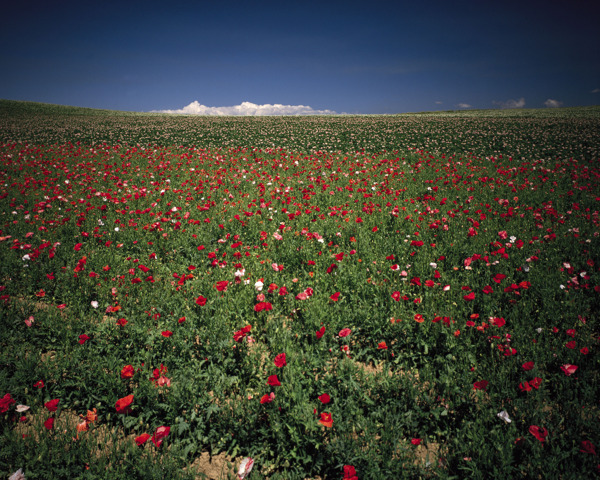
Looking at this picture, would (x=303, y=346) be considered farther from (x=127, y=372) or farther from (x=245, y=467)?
(x=127, y=372)

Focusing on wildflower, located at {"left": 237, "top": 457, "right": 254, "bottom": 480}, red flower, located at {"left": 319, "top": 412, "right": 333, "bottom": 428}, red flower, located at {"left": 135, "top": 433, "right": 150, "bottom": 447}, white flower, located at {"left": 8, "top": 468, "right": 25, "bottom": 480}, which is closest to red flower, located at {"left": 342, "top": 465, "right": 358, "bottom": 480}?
red flower, located at {"left": 319, "top": 412, "right": 333, "bottom": 428}

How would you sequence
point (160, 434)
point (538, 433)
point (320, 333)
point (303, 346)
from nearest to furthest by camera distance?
point (538, 433) < point (160, 434) < point (320, 333) < point (303, 346)

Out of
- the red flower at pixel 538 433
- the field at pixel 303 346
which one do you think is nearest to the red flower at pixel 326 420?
the field at pixel 303 346

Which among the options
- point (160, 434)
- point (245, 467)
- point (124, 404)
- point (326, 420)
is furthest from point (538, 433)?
point (124, 404)

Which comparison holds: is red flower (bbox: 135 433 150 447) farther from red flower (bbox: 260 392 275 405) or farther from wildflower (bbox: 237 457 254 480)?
red flower (bbox: 260 392 275 405)

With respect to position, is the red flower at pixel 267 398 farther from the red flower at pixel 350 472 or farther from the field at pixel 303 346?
the red flower at pixel 350 472

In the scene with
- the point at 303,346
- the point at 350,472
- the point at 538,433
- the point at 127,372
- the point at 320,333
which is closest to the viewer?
the point at 350,472

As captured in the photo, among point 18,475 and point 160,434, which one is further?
point 160,434

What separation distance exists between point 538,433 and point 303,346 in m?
1.93

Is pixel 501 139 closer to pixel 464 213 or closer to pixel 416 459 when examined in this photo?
pixel 464 213

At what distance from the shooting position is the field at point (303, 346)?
80.7 inches

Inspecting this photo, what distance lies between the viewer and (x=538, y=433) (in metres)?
1.95

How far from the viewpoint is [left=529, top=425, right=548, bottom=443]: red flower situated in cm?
191

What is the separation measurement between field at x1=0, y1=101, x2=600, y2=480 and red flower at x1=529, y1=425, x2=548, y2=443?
0.05 ft
